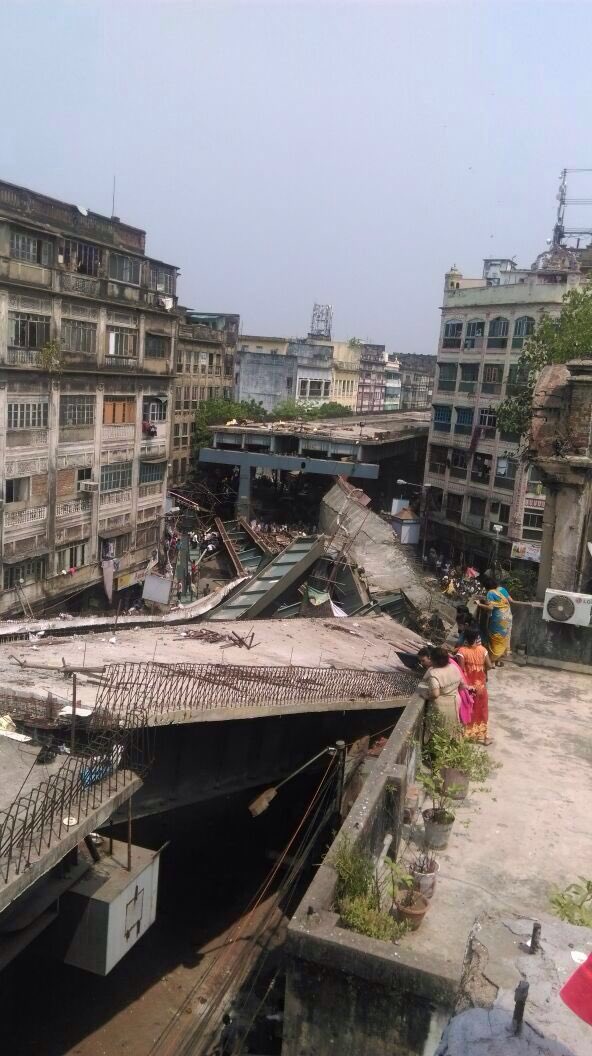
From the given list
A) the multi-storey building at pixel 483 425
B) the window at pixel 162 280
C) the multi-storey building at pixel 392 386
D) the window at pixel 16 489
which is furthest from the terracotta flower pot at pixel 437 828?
→ the multi-storey building at pixel 392 386

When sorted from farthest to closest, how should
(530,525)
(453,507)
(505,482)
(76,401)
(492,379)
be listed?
(453,507)
(492,379)
(505,482)
(530,525)
(76,401)

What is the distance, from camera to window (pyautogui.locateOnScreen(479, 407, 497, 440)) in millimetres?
37156

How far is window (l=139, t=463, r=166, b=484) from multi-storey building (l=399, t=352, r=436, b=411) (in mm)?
57461

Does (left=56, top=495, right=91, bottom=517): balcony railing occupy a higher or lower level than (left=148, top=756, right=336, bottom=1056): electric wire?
higher

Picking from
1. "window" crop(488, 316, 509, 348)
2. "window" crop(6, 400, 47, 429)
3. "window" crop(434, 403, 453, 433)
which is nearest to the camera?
"window" crop(6, 400, 47, 429)

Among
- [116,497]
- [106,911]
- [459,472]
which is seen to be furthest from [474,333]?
[106,911]

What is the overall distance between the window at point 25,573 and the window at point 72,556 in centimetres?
95

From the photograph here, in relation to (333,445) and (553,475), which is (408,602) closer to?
Answer: (553,475)

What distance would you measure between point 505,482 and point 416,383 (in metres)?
61.1

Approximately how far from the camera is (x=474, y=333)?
127 ft

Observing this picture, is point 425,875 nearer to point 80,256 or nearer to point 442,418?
point 80,256

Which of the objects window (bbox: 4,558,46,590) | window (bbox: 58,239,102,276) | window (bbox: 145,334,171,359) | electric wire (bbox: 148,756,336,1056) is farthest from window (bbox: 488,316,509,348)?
electric wire (bbox: 148,756,336,1056)

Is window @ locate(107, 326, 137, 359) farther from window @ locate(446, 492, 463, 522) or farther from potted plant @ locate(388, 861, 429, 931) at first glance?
potted plant @ locate(388, 861, 429, 931)

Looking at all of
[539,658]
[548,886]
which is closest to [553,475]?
[539,658]
